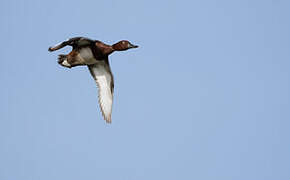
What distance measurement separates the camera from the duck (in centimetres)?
1681

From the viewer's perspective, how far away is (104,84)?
1841cm

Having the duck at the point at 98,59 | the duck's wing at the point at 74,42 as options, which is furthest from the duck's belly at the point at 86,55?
the duck's wing at the point at 74,42

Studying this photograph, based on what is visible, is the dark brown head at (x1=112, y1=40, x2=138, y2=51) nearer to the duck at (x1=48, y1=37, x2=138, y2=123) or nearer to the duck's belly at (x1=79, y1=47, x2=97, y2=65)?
the duck at (x1=48, y1=37, x2=138, y2=123)

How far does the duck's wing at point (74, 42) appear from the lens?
51.7 feet

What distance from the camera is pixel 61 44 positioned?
1595 centimetres

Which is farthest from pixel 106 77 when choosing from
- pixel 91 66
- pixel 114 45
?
pixel 114 45

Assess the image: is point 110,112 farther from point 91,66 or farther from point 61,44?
point 61,44

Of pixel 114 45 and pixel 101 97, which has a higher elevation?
pixel 114 45

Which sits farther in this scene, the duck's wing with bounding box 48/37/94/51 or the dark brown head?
the dark brown head

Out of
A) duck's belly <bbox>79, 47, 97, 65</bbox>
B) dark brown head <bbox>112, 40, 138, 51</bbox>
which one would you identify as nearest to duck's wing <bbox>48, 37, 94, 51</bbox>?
duck's belly <bbox>79, 47, 97, 65</bbox>

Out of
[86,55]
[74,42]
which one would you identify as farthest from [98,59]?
[74,42]

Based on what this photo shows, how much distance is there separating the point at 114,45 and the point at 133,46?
0.54 m

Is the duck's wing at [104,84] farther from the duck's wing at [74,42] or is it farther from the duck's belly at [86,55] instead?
the duck's wing at [74,42]

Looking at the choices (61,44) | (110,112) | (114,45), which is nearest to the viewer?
(61,44)
